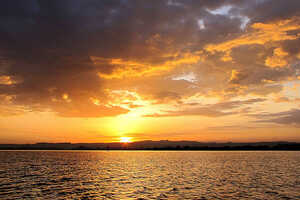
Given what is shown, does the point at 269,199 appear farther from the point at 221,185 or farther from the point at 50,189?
the point at 50,189

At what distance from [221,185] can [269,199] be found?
11.9 m

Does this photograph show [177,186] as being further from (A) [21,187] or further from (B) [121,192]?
(A) [21,187]

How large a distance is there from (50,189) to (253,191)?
112ft

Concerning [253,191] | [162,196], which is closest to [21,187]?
[162,196]

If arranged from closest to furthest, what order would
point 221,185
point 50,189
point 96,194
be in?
1. point 96,194
2. point 50,189
3. point 221,185

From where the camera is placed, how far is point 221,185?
4462 centimetres

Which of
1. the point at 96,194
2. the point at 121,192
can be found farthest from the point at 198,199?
the point at 96,194

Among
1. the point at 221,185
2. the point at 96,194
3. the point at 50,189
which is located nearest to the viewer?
the point at 96,194

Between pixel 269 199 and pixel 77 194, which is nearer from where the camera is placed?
pixel 269 199

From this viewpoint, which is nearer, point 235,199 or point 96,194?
point 235,199

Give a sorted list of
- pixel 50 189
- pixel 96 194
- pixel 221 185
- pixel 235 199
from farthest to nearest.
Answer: pixel 221 185 < pixel 50 189 < pixel 96 194 < pixel 235 199

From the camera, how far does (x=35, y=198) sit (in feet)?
113

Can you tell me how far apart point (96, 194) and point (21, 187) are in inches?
634

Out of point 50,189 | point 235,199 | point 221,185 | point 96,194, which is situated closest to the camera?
point 235,199
